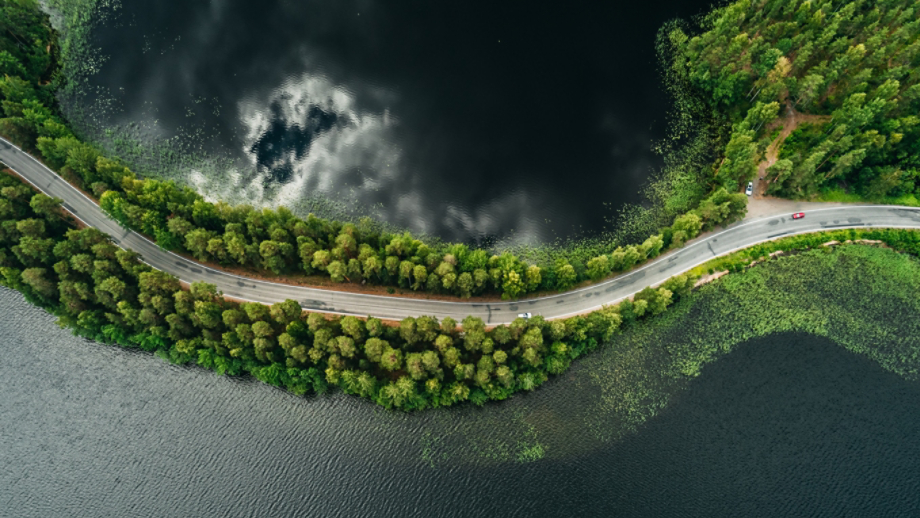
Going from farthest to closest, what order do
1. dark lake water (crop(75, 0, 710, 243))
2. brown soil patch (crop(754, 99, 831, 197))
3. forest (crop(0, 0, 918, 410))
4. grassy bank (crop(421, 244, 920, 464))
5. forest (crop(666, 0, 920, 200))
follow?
1. dark lake water (crop(75, 0, 710, 243))
2. brown soil patch (crop(754, 99, 831, 197))
3. forest (crop(666, 0, 920, 200))
4. grassy bank (crop(421, 244, 920, 464))
5. forest (crop(0, 0, 918, 410))

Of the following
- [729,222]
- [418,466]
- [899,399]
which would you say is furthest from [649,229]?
[418,466]

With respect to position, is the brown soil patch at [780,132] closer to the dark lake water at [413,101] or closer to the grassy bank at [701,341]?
the grassy bank at [701,341]

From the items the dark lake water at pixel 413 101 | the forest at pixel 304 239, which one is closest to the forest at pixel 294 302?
the forest at pixel 304 239

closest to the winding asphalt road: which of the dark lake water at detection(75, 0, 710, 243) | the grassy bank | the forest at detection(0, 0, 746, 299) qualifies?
the forest at detection(0, 0, 746, 299)

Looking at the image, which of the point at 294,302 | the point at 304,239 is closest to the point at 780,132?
the point at 304,239

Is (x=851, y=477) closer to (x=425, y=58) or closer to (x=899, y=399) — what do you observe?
(x=899, y=399)

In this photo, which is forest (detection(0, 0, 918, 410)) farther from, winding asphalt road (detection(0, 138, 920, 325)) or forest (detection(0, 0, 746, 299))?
winding asphalt road (detection(0, 138, 920, 325))
